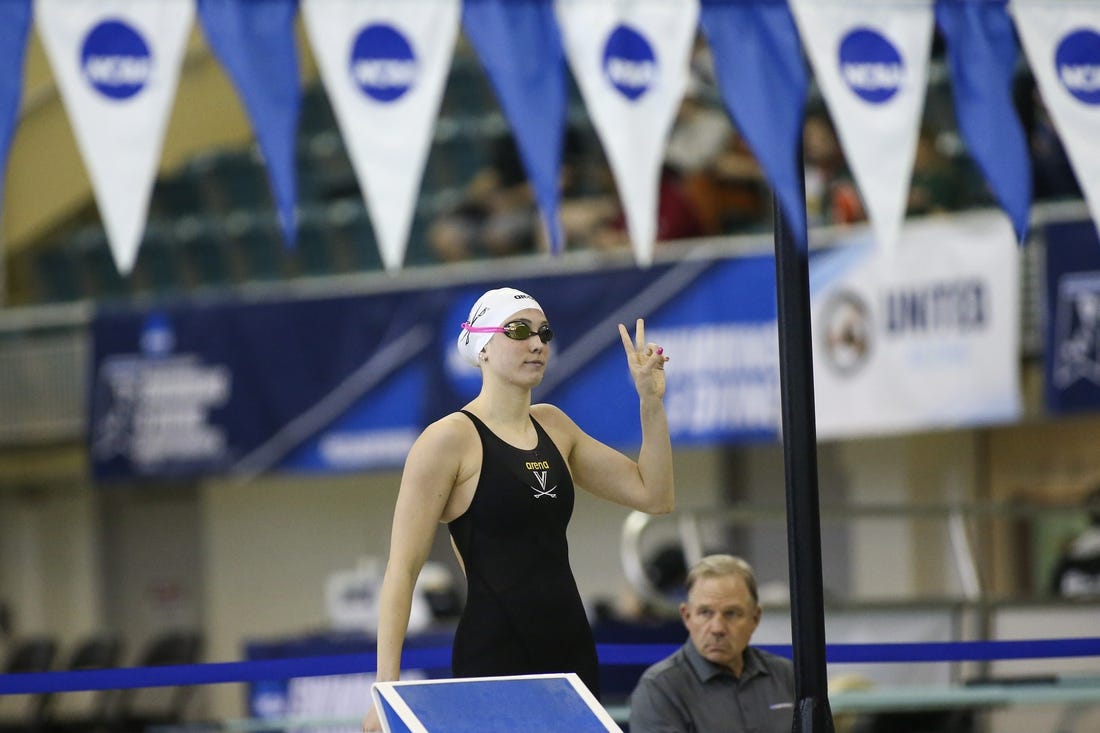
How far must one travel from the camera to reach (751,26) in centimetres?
544

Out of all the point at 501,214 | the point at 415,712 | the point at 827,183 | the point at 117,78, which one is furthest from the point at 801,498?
the point at 501,214

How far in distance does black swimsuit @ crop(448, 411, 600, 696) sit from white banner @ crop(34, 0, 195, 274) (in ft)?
6.39

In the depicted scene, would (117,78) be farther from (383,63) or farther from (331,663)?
(331,663)

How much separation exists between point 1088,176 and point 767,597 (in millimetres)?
3849

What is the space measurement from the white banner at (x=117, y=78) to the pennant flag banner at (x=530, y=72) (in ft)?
2.76

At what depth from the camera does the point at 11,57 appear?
4.84 m

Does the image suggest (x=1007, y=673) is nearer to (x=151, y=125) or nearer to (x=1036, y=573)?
(x=151, y=125)

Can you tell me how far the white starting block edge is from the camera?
3059 mm

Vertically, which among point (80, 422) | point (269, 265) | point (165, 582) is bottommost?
point (165, 582)

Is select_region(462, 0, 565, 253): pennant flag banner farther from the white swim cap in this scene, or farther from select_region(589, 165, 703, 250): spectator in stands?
select_region(589, 165, 703, 250): spectator in stands

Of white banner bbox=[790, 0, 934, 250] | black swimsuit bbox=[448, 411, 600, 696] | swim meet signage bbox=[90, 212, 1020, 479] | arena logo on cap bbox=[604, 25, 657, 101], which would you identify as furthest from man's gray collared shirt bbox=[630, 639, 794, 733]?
swim meet signage bbox=[90, 212, 1020, 479]

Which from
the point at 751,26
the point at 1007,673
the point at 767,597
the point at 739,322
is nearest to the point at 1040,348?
the point at 739,322

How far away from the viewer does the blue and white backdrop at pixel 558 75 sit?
521 centimetres

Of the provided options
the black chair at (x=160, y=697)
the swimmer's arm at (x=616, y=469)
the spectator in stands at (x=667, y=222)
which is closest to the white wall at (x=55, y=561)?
the black chair at (x=160, y=697)
